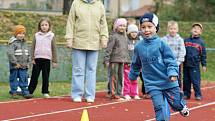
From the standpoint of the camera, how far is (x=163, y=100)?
29.8 feet

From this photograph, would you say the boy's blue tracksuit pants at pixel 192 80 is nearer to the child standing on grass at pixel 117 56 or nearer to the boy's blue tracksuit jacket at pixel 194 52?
the boy's blue tracksuit jacket at pixel 194 52

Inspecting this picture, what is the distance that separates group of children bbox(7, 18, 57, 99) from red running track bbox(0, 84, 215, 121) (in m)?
0.73

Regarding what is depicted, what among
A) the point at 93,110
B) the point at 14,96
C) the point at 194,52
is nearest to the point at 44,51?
the point at 14,96

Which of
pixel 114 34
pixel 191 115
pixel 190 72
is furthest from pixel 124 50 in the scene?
pixel 191 115

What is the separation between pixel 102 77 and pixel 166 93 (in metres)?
12.5

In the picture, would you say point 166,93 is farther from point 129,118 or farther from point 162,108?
point 129,118

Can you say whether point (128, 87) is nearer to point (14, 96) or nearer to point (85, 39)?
point (85, 39)

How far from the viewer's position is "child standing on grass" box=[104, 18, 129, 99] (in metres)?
14.2

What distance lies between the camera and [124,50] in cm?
1438

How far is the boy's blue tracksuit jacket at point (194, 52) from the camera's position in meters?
15.1

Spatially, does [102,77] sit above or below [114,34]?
below

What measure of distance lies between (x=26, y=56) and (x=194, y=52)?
3864 millimetres

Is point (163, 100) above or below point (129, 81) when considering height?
above

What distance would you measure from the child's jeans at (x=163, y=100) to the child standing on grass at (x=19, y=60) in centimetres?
552
